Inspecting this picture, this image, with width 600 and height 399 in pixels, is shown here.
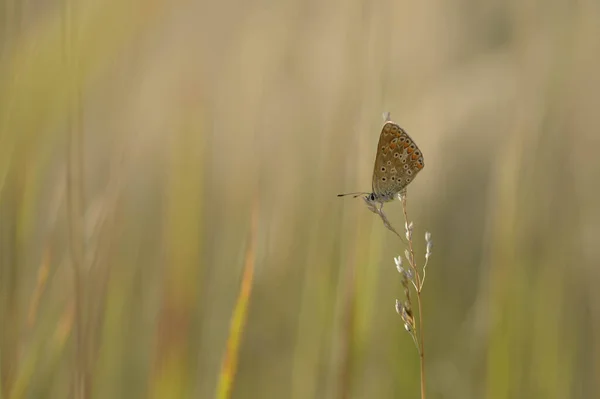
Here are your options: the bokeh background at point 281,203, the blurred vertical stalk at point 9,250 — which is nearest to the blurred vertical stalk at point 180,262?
the bokeh background at point 281,203

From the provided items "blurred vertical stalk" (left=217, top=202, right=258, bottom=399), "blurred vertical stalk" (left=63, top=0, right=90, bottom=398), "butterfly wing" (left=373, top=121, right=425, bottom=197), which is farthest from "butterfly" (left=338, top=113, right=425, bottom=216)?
"blurred vertical stalk" (left=63, top=0, right=90, bottom=398)

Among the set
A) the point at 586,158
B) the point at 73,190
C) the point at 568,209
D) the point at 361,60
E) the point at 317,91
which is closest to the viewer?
the point at 73,190

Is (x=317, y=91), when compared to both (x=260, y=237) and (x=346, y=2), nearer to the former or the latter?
(x=346, y=2)

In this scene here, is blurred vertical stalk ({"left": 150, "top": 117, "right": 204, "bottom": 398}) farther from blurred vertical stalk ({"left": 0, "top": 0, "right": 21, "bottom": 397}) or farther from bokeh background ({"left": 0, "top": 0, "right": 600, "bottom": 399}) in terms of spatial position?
blurred vertical stalk ({"left": 0, "top": 0, "right": 21, "bottom": 397})

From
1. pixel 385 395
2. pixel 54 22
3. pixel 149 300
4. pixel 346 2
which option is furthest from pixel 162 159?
pixel 54 22

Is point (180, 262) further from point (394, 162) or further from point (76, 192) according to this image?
point (394, 162)

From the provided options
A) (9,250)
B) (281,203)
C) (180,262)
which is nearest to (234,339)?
(180,262)
